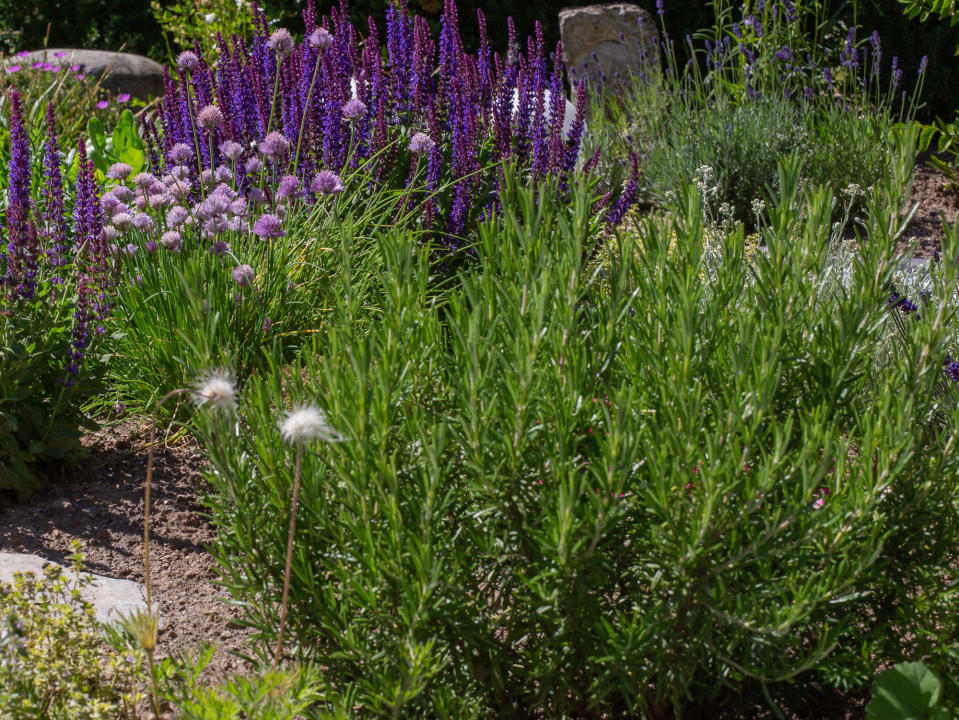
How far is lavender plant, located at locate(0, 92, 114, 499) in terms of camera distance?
2.84 metres

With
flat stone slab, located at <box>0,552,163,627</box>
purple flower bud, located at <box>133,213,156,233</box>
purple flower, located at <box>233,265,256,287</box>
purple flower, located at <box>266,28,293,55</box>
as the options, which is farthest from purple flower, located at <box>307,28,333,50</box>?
flat stone slab, located at <box>0,552,163,627</box>

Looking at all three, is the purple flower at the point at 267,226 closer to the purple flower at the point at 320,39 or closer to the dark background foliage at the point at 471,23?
the purple flower at the point at 320,39

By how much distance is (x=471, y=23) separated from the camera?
33.6 feet

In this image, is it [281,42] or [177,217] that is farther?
[281,42]

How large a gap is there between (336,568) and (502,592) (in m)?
0.31

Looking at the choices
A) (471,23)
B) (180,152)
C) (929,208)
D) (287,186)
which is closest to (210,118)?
(180,152)

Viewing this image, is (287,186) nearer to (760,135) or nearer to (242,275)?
(242,275)

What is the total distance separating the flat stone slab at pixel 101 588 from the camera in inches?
93.4

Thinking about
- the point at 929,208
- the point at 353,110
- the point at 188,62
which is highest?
the point at 188,62

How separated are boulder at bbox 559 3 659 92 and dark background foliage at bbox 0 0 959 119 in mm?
624

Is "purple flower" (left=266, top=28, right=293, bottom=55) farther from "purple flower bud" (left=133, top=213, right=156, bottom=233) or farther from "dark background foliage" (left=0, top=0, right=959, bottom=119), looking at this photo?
"dark background foliage" (left=0, top=0, right=959, bottom=119)

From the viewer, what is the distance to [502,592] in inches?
68.5

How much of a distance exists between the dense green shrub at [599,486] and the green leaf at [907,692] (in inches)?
2.3

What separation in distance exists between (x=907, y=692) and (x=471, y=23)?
31.5 ft
